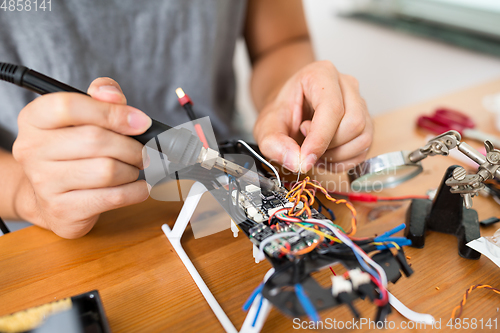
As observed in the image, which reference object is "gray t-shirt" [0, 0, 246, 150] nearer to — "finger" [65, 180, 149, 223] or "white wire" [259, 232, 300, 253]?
"finger" [65, 180, 149, 223]

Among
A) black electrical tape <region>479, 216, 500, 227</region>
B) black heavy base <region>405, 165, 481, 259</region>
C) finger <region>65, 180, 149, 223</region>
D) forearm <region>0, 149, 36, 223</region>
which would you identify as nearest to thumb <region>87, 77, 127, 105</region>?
finger <region>65, 180, 149, 223</region>

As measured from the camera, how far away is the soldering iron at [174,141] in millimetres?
404

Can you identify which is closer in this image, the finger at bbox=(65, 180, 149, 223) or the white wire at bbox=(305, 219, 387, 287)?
the white wire at bbox=(305, 219, 387, 287)

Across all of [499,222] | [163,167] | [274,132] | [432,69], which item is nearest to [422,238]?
[499,222]

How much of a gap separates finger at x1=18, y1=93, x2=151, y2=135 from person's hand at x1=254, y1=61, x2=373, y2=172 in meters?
0.21

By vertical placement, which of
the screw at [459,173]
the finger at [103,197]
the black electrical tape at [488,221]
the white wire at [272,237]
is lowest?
the black electrical tape at [488,221]

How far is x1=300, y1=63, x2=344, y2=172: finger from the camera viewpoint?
0.48m

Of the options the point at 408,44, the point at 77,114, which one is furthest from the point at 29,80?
the point at 408,44

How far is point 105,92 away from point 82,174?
0.12 meters

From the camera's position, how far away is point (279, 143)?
0.49 m

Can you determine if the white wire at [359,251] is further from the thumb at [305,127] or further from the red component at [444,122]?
the red component at [444,122]

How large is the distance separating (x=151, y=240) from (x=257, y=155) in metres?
0.22

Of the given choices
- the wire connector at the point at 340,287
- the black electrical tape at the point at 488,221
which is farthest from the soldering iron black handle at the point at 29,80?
the black electrical tape at the point at 488,221

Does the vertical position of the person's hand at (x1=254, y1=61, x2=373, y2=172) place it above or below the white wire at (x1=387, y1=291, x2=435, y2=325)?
above
